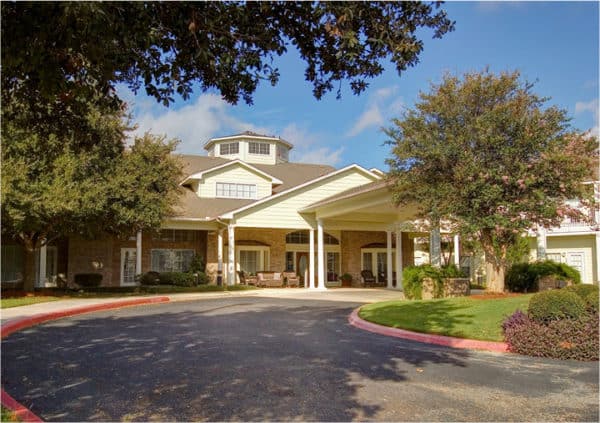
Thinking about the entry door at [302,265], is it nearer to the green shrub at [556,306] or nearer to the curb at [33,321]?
the curb at [33,321]

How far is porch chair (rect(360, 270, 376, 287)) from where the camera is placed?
2990cm

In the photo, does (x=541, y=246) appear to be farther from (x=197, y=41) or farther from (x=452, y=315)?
(x=197, y=41)

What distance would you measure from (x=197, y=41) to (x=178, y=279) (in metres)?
21.7

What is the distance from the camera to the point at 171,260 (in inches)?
1070

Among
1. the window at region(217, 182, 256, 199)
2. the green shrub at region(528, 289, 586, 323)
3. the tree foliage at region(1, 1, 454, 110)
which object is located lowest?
the green shrub at region(528, 289, 586, 323)

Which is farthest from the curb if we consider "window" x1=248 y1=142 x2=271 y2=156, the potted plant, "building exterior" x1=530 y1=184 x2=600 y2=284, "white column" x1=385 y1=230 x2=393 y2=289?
"building exterior" x1=530 y1=184 x2=600 y2=284

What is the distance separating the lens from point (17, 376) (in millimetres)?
7016

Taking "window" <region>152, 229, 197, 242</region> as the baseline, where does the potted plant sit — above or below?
below

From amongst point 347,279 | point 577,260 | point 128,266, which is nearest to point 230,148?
point 128,266

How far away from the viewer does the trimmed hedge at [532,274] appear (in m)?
19.5

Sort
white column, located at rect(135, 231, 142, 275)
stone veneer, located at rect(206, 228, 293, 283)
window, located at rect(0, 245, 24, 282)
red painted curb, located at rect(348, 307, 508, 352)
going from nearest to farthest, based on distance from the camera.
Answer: red painted curb, located at rect(348, 307, 508, 352) < white column, located at rect(135, 231, 142, 275) < window, located at rect(0, 245, 24, 282) < stone veneer, located at rect(206, 228, 293, 283)

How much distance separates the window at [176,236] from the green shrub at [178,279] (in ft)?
7.11

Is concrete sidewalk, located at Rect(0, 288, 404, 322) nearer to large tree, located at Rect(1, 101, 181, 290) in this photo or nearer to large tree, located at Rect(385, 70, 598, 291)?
large tree, located at Rect(1, 101, 181, 290)

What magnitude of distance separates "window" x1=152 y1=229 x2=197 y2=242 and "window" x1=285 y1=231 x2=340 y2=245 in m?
5.48
